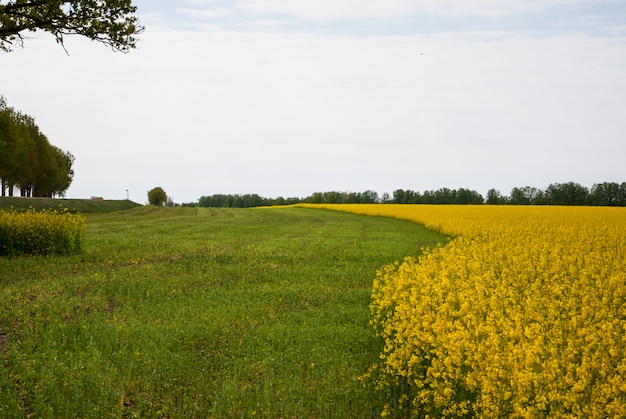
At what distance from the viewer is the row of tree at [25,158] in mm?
51531

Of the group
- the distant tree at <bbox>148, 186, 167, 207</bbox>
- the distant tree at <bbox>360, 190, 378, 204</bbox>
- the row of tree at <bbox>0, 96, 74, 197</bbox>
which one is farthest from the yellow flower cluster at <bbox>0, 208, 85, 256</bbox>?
the distant tree at <bbox>360, 190, 378, 204</bbox>

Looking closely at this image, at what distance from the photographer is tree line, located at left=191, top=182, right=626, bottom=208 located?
91.2m

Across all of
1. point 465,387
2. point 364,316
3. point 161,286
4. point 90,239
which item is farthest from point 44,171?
point 465,387

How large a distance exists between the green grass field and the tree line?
84982 millimetres

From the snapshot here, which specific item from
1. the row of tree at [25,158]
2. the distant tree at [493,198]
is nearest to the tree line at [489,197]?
the distant tree at [493,198]

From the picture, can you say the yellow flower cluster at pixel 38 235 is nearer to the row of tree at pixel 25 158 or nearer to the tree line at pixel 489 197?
the row of tree at pixel 25 158

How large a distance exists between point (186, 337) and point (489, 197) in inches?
4289

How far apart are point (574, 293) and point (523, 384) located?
17.8ft

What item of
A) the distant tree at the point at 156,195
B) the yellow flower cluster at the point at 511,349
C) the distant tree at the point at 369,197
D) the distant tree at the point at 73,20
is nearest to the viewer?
the yellow flower cluster at the point at 511,349

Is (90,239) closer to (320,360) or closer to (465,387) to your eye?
(320,360)

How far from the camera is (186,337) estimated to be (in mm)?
10375

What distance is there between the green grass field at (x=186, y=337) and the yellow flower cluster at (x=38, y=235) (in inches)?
38.5

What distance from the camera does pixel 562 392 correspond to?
529 cm

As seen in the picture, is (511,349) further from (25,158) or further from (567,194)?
(567,194)
